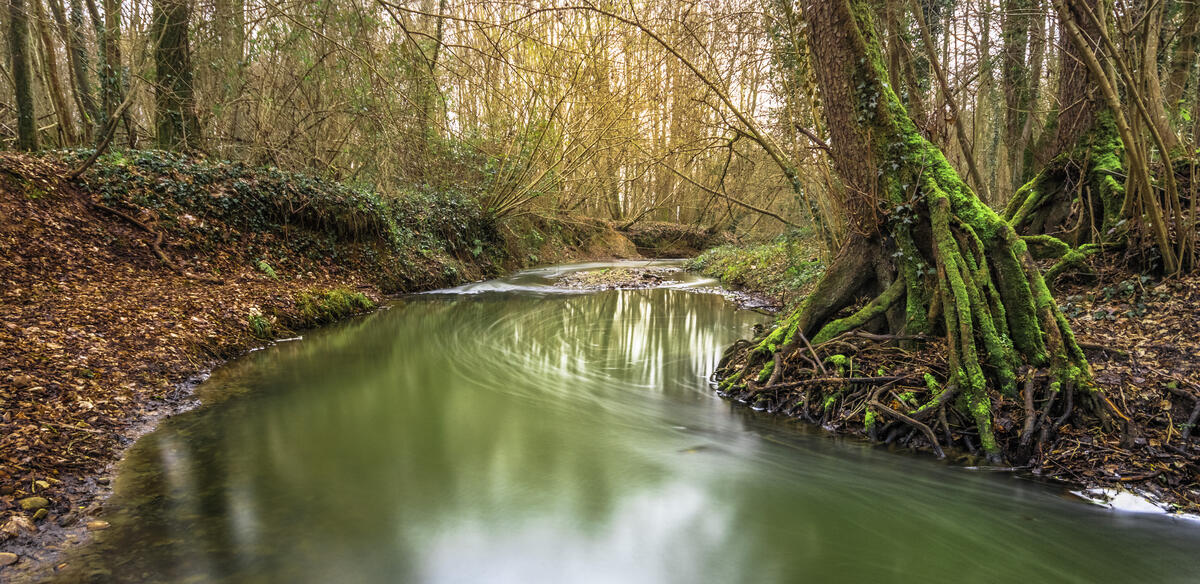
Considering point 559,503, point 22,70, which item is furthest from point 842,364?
point 22,70

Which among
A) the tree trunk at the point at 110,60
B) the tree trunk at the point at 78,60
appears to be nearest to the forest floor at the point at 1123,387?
the tree trunk at the point at 110,60

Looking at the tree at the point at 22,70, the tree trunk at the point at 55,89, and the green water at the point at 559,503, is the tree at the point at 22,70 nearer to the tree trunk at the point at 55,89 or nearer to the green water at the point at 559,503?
the tree trunk at the point at 55,89

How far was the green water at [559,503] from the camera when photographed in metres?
3.08

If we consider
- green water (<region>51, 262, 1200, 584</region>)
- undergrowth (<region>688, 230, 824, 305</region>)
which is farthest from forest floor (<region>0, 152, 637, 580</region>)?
undergrowth (<region>688, 230, 824, 305</region>)

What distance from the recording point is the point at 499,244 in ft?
64.0

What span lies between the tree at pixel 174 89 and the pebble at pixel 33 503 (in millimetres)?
9180

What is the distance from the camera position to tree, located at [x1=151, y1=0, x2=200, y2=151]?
34.0ft

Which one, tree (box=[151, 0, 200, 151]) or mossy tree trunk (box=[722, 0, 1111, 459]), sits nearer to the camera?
mossy tree trunk (box=[722, 0, 1111, 459])

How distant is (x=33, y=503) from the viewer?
3.24m

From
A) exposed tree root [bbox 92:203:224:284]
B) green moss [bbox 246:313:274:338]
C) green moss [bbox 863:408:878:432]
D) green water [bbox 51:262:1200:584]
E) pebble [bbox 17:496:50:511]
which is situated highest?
exposed tree root [bbox 92:203:224:284]

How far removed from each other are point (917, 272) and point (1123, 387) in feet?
5.31

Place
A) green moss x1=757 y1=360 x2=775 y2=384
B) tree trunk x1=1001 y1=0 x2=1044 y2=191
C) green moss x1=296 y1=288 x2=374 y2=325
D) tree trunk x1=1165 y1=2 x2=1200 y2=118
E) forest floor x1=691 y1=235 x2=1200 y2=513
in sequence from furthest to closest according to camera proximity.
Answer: tree trunk x1=1001 y1=0 x2=1044 y2=191 < green moss x1=296 y1=288 x2=374 y2=325 < tree trunk x1=1165 y1=2 x2=1200 y2=118 < green moss x1=757 y1=360 x2=775 y2=384 < forest floor x1=691 y1=235 x2=1200 y2=513

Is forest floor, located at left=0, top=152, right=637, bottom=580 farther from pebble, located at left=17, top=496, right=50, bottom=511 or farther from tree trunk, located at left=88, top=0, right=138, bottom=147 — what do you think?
tree trunk, located at left=88, top=0, right=138, bottom=147

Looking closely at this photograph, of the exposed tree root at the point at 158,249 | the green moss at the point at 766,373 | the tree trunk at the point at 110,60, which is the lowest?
the green moss at the point at 766,373
